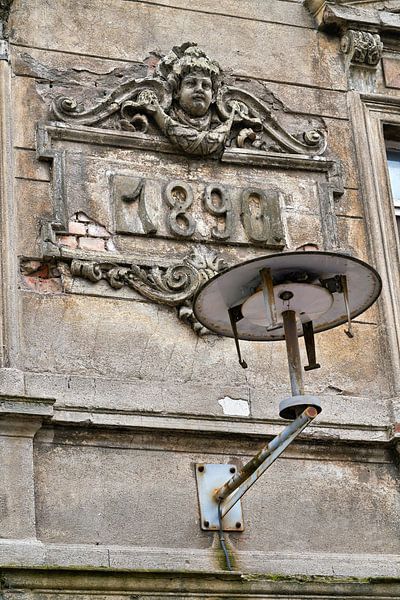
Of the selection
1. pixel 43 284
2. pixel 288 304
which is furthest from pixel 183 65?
pixel 288 304

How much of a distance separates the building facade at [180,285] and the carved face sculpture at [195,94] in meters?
0.01

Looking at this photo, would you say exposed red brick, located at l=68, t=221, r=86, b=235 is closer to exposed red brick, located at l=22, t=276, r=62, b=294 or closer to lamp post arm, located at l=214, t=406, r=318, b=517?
exposed red brick, located at l=22, t=276, r=62, b=294

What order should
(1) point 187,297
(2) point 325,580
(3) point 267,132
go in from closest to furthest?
(2) point 325,580
(1) point 187,297
(3) point 267,132

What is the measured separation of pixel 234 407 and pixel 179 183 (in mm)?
1335

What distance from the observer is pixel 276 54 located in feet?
32.7

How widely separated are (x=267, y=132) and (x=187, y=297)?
1.26 metres

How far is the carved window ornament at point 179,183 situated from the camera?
29.3 feet

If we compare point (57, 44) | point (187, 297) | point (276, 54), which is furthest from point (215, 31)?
point (187, 297)

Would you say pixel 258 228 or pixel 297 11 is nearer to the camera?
pixel 258 228

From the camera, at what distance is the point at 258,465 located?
8148mm

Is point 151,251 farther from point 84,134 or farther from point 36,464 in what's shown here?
point 36,464

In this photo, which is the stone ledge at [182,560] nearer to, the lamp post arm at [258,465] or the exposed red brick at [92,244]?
the lamp post arm at [258,465]

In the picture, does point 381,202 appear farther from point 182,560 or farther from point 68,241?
point 182,560

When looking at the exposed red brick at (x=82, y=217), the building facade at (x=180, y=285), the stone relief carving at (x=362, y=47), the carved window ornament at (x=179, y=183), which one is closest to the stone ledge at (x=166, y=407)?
the building facade at (x=180, y=285)
